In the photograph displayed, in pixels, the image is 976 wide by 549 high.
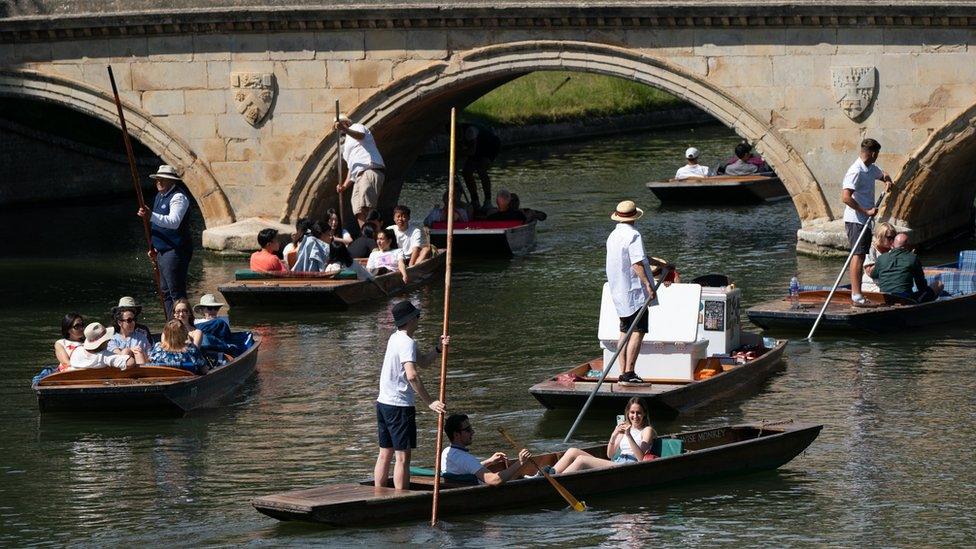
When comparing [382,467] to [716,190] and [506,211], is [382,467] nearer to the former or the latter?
[506,211]

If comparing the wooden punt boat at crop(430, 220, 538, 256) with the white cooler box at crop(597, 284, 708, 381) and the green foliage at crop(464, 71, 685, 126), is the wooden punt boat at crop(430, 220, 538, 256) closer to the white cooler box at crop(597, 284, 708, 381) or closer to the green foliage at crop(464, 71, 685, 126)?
the white cooler box at crop(597, 284, 708, 381)

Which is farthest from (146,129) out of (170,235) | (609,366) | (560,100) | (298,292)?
(560,100)

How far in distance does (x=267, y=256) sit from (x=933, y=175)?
714cm

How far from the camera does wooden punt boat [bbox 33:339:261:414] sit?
40.9 feet

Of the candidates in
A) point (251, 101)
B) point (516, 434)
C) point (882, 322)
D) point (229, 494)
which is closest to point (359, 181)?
point (251, 101)

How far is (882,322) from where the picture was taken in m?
15.3

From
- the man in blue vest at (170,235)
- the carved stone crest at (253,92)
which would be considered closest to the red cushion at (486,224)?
the carved stone crest at (253,92)

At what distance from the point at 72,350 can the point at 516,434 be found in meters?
3.39

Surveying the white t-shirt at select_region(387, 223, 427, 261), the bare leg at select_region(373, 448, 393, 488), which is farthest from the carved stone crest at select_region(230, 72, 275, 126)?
the bare leg at select_region(373, 448, 393, 488)

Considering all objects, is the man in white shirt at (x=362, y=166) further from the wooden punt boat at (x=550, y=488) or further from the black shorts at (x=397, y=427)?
the black shorts at (x=397, y=427)

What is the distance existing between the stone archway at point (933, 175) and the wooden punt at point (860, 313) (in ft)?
10.9

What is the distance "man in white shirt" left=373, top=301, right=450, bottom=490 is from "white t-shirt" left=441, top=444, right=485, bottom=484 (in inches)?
9.5

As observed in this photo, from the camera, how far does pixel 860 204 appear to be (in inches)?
615

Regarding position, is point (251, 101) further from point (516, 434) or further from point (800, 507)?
point (800, 507)
